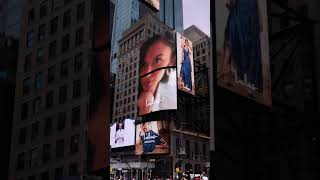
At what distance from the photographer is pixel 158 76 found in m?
80.8

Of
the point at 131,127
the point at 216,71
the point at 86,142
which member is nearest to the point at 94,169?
the point at 86,142

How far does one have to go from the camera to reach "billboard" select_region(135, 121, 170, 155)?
89.2 meters

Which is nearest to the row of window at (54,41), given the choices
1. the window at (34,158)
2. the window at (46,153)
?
the window at (46,153)

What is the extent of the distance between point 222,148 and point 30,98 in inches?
1244

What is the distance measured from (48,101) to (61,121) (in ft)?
12.6

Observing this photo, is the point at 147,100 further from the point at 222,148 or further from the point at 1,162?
the point at 222,148

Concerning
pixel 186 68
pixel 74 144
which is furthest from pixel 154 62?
pixel 74 144

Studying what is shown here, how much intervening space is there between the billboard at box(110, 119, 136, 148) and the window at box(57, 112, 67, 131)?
160ft

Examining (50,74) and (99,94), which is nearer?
(99,94)

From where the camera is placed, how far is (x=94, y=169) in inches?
1838

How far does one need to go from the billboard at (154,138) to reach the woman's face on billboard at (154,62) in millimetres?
8408

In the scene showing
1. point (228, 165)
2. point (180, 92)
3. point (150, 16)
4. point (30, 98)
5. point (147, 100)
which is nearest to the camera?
point (228, 165)

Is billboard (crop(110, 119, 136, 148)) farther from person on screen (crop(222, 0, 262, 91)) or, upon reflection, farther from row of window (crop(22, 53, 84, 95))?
person on screen (crop(222, 0, 262, 91))

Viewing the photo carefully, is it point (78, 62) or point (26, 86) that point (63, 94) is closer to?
point (78, 62)
